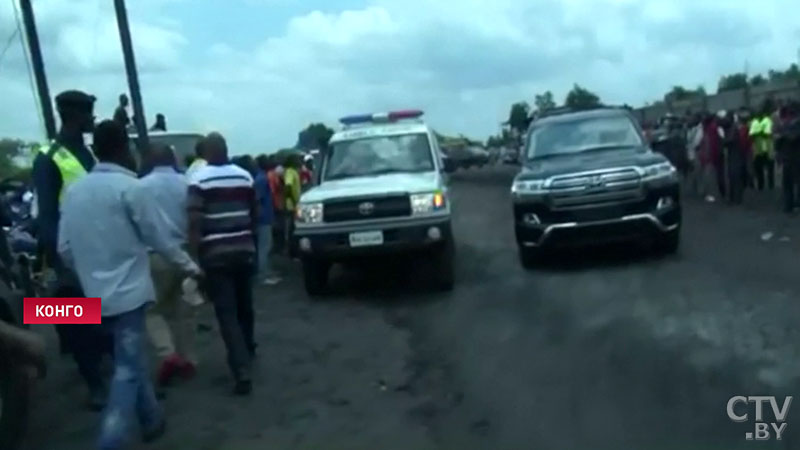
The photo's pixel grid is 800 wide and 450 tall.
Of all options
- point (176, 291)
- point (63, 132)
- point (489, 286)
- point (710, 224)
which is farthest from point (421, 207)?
point (710, 224)

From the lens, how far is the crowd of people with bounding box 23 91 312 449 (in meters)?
7.52

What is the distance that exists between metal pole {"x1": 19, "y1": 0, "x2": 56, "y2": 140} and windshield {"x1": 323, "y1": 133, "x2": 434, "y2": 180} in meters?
4.73

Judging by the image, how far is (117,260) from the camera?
7512mm

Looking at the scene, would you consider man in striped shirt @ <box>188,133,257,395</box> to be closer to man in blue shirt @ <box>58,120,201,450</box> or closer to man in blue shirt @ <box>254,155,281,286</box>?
man in blue shirt @ <box>58,120,201,450</box>

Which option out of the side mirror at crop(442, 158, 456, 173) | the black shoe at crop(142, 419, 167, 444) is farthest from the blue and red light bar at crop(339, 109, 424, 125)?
the black shoe at crop(142, 419, 167, 444)

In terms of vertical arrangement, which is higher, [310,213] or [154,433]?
[310,213]

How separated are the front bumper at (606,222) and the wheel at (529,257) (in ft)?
1.66

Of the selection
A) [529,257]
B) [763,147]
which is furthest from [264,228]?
[763,147]

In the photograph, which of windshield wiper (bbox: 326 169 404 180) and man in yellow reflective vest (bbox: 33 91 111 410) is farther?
windshield wiper (bbox: 326 169 404 180)

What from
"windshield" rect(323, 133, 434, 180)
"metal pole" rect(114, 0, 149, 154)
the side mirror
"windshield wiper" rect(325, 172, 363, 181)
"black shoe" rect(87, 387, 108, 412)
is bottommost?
"black shoe" rect(87, 387, 108, 412)

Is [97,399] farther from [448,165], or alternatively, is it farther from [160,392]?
[448,165]

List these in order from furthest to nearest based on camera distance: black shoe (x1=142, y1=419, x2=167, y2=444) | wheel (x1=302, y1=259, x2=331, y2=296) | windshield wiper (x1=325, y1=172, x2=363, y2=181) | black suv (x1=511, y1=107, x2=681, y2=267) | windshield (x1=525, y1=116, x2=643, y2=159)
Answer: windshield (x1=525, y1=116, x2=643, y2=159) → windshield wiper (x1=325, y1=172, x2=363, y2=181) → black suv (x1=511, y1=107, x2=681, y2=267) → wheel (x1=302, y1=259, x2=331, y2=296) → black shoe (x1=142, y1=419, x2=167, y2=444)

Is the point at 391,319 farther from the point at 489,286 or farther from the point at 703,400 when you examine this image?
the point at 703,400

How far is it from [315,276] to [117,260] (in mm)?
8144
